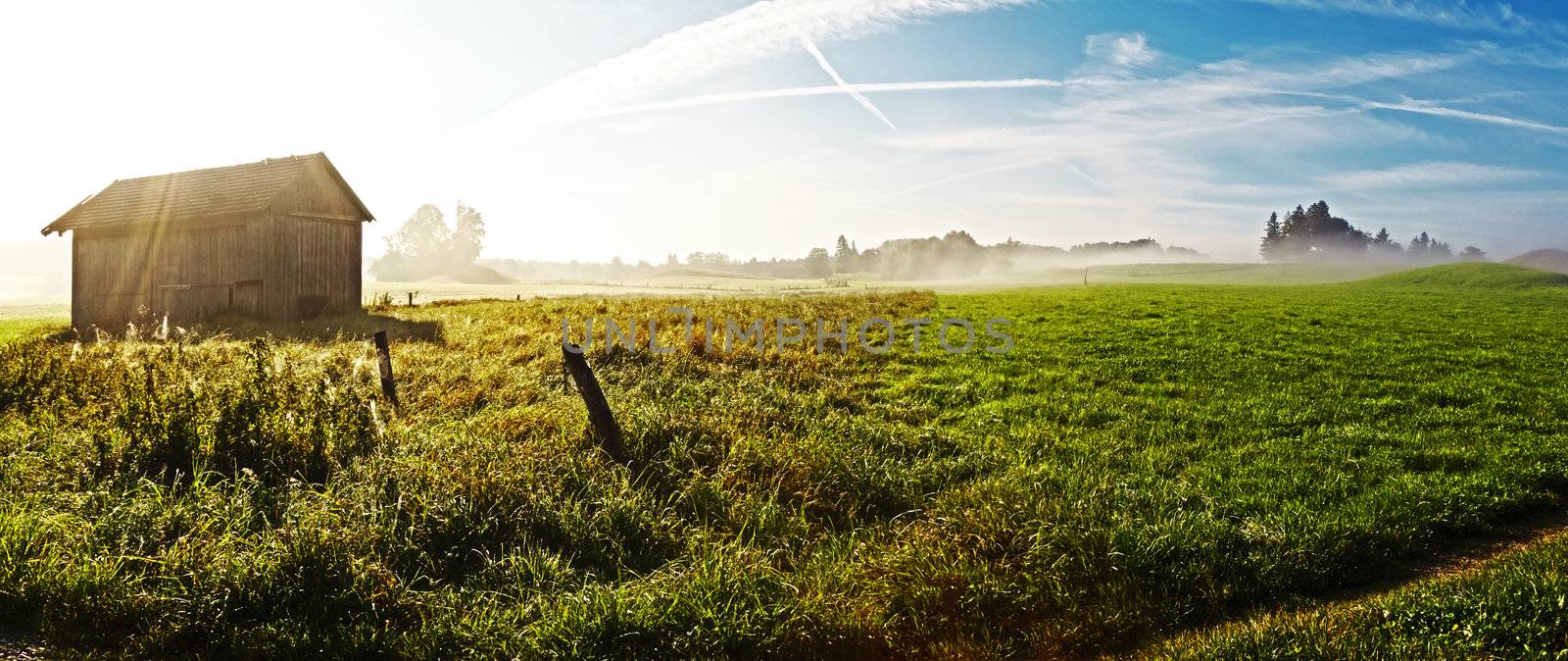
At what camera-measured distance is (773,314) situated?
24.0 metres

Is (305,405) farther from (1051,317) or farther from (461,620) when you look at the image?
(1051,317)

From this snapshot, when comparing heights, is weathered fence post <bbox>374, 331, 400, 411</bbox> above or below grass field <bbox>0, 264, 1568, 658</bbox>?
above

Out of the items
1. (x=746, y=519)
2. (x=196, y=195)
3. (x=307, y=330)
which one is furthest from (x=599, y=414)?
(x=196, y=195)

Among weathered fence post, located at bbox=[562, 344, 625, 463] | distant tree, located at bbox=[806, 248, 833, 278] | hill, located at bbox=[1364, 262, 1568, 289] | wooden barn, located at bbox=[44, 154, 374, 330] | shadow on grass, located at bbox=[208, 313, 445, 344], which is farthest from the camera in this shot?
distant tree, located at bbox=[806, 248, 833, 278]

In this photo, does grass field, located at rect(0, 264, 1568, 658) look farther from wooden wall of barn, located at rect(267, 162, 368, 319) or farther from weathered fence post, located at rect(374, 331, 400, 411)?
wooden wall of barn, located at rect(267, 162, 368, 319)

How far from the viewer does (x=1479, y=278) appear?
6297cm

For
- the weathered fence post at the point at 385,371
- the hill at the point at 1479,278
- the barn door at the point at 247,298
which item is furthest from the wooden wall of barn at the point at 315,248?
the hill at the point at 1479,278

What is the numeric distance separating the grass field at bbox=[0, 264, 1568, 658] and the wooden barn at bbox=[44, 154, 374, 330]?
17.5 m

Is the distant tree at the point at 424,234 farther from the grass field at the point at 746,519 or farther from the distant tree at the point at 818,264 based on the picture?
the grass field at the point at 746,519

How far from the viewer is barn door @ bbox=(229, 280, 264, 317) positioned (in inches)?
1070

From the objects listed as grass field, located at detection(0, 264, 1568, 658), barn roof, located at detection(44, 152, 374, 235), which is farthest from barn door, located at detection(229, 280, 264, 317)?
grass field, located at detection(0, 264, 1568, 658)

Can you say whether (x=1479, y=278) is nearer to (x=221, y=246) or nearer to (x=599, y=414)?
(x=599, y=414)

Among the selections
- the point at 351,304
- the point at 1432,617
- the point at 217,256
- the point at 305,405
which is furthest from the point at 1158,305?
the point at 217,256

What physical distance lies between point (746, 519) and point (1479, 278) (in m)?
80.3
